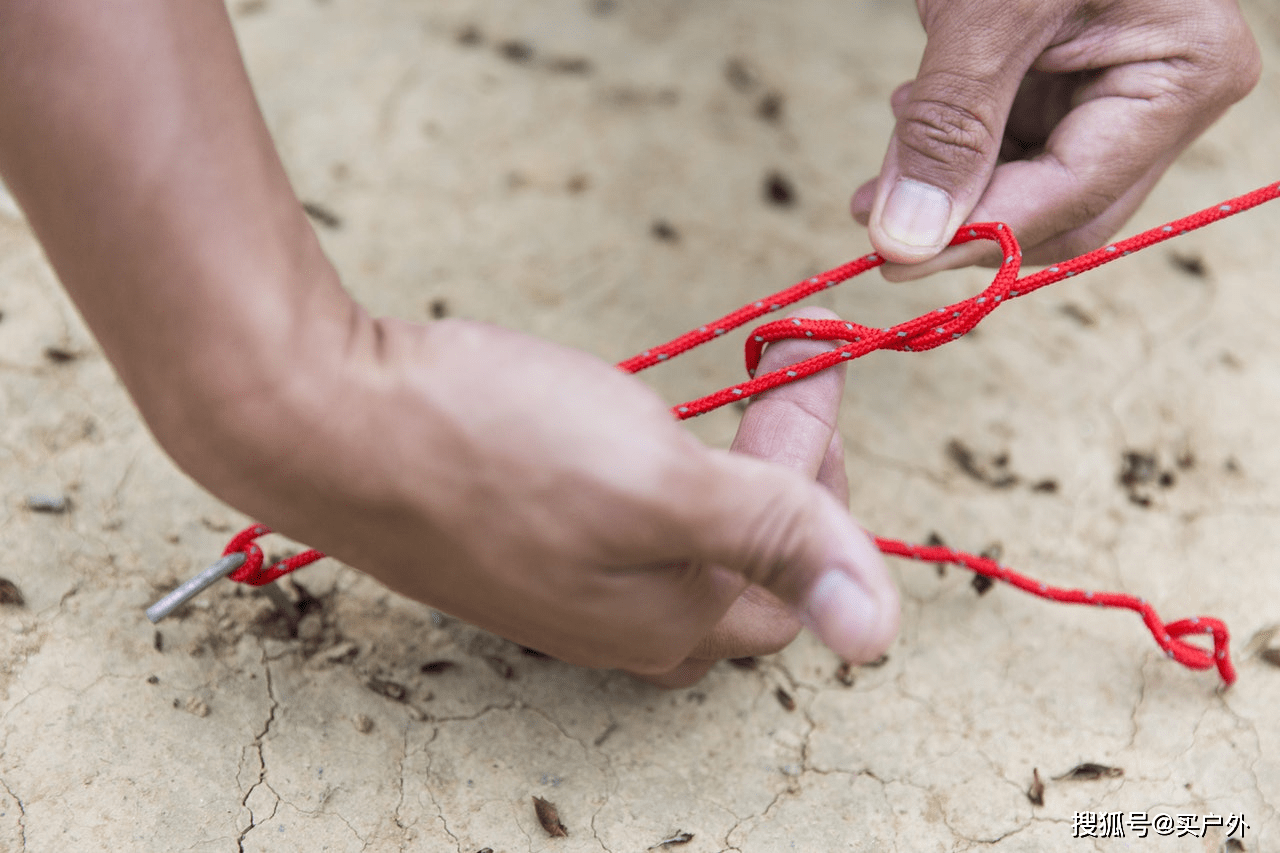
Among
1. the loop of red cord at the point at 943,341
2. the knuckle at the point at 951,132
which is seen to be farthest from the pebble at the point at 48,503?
the knuckle at the point at 951,132

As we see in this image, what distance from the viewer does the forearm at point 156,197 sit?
2.55 ft

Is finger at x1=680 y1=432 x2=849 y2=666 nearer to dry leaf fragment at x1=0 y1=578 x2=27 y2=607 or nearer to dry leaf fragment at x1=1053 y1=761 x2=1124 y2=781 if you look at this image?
dry leaf fragment at x1=1053 y1=761 x2=1124 y2=781

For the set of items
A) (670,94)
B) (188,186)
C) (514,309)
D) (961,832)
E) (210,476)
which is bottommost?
(961,832)

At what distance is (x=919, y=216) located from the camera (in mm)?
1249

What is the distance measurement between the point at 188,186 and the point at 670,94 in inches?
55.0

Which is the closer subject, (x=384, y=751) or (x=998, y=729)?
(x=384, y=751)

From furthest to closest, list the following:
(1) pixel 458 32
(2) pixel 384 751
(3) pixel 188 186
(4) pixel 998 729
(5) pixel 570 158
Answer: (1) pixel 458 32 → (5) pixel 570 158 → (4) pixel 998 729 → (2) pixel 384 751 → (3) pixel 188 186

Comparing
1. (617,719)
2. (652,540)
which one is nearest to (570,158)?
(617,719)

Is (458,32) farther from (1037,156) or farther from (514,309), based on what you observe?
(1037,156)

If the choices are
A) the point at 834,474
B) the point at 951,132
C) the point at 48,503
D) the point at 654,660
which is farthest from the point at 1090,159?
the point at 48,503

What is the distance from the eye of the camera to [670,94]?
2.01m

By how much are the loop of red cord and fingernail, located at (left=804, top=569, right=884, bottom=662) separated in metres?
0.42

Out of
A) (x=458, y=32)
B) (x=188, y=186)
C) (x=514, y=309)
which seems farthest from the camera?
(x=458, y=32)

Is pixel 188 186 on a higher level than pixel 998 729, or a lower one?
higher
